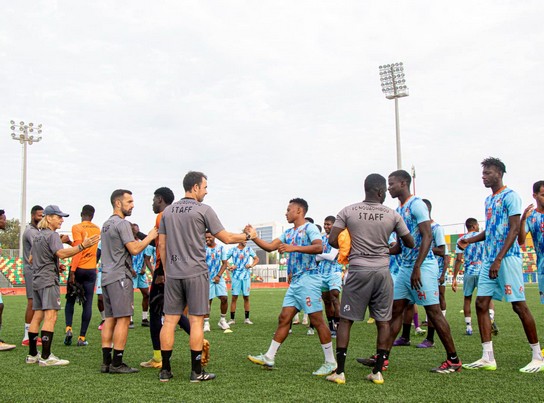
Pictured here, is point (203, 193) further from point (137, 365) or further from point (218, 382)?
point (137, 365)

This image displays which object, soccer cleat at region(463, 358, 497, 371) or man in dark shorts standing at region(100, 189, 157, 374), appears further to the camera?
man in dark shorts standing at region(100, 189, 157, 374)

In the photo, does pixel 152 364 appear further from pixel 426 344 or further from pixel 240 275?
pixel 240 275

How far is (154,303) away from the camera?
21.9ft

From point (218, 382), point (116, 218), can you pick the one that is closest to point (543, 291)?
point (218, 382)

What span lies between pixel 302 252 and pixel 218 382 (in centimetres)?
176

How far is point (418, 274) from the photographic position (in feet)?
20.2

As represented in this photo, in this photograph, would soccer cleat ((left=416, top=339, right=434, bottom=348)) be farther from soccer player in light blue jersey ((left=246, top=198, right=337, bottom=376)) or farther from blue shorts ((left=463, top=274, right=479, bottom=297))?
blue shorts ((left=463, top=274, right=479, bottom=297))

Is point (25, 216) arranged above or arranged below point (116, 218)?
above

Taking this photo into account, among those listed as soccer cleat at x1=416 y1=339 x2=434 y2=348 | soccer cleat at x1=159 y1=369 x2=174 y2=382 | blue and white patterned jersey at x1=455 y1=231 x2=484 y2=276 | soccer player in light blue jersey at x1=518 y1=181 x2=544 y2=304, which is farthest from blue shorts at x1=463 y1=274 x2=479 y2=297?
soccer cleat at x1=159 y1=369 x2=174 y2=382

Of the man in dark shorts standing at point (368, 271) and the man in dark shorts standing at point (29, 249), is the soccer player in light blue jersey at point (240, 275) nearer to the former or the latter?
the man in dark shorts standing at point (29, 249)

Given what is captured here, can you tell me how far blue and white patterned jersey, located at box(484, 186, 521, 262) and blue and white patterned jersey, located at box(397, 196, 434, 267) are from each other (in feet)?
2.50

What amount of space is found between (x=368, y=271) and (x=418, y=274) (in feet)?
2.84

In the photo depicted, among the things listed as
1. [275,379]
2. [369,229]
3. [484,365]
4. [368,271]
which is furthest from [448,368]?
[275,379]

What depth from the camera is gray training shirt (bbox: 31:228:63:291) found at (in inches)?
282
